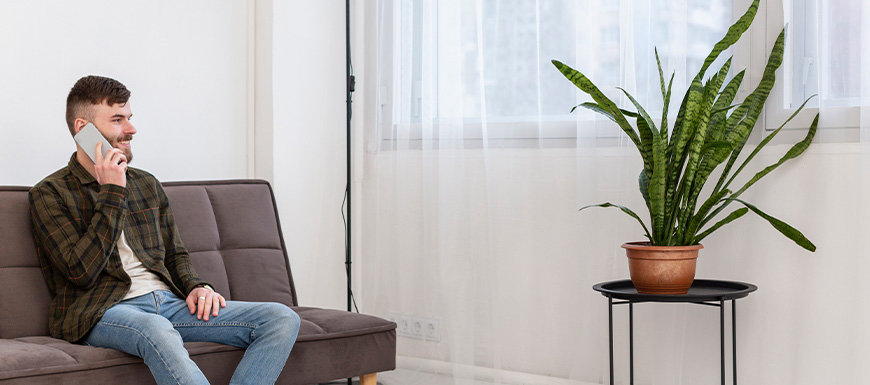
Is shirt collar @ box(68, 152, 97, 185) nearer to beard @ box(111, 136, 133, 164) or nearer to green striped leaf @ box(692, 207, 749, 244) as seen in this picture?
beard @ box(111, 136, 133, 164)

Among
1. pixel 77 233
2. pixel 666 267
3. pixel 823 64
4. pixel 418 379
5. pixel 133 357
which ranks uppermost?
pixel 823 64

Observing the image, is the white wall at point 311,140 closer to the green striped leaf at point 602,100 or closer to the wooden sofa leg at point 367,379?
the wooden sofa leg at point 367,379

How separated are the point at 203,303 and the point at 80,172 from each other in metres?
0.51

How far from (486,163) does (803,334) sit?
122 cm

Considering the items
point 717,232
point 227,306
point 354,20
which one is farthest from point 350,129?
point 717,232

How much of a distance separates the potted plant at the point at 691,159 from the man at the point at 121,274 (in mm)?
1049

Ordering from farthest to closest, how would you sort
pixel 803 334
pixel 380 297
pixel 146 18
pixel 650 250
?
pixel 380 297
pixel 146 18
pixel 803 334
pixel 650 250

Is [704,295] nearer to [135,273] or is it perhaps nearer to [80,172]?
[135,273]

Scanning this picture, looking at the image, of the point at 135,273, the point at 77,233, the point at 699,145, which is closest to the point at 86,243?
the point at 77,233

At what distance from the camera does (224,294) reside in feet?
9.27

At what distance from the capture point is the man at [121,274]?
87.8 inches

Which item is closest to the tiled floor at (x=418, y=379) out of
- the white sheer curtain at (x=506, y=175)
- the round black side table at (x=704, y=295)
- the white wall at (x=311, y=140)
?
the white sheer curtain at (x=506, y=175)

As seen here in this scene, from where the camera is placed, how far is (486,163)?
3.20 meters

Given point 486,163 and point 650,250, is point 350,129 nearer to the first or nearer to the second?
point 486,163
